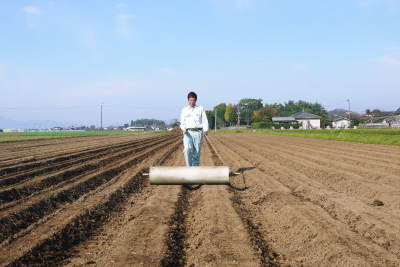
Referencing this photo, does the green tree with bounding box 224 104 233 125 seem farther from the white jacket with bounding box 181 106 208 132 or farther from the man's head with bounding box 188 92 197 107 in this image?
the man's head with bounding box 188 92 197 107

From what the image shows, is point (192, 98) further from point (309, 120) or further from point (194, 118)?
point (309, 120)

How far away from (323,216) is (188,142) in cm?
292

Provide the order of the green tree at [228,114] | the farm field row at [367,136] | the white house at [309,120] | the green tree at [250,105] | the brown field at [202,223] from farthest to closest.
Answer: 1. the green tree at [250,105]
2. the green tree at [228,114]
3. the white house at [309,120]
4. the farm field row at [367,136]
5. the brown field at [202,223]

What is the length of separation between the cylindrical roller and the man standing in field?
1.12m

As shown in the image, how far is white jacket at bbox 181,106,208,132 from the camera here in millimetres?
6801

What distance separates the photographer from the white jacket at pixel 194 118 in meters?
6.80

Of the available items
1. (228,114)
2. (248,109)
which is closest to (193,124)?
(228,114)

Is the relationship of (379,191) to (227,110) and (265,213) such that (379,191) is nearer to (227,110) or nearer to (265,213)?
(265,213)

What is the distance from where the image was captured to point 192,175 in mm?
5805

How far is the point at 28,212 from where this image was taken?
5273 mm

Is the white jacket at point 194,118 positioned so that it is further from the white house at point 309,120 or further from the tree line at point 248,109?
the tree line at point 248,109

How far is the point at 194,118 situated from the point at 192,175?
138 cm

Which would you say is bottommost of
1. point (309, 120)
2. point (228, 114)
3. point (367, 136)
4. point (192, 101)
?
point (367, 136)

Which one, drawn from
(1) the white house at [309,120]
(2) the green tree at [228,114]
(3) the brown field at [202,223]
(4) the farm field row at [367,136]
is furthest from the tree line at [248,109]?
(3) the brown field at [202,223]
